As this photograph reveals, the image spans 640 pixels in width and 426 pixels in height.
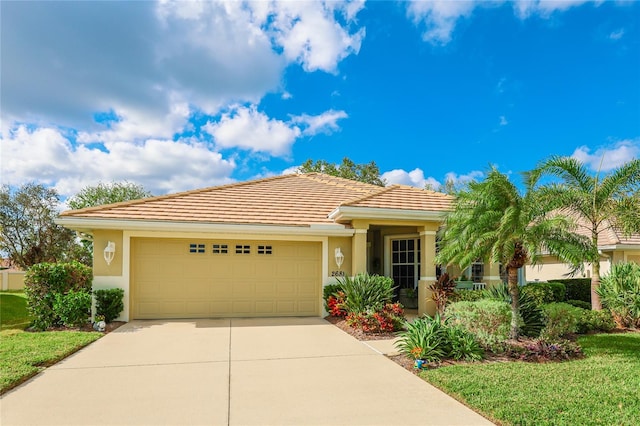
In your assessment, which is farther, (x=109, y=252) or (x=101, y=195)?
(x=101, y=195)

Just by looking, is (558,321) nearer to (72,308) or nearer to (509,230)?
(509,230)

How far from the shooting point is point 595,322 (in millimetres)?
10375

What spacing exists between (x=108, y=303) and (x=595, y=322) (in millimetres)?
12963

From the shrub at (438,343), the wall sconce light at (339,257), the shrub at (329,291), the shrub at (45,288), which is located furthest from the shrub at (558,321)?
the shrub at (45,288)

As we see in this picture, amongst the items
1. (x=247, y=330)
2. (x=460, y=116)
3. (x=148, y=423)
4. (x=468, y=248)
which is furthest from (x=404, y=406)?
(x=460, y=116)

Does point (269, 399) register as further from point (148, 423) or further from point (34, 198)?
point (34, 198)

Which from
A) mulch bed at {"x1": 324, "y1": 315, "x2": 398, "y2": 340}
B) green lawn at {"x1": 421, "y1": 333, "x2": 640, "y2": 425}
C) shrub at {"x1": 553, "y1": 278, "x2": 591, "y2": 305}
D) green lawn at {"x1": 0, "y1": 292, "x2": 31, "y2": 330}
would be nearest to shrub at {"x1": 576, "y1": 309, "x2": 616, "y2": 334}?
green lawn at {"x1": 421, "y1": 333, "x2": 640, "y2": 425}

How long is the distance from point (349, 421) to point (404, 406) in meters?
0.88

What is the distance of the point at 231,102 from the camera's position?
14023 millimetres

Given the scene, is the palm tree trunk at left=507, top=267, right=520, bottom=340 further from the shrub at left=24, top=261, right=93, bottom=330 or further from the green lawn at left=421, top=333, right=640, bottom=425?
the shrub at left=24, top=261, right=93, bottom=330

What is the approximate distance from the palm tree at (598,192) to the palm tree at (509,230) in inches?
151

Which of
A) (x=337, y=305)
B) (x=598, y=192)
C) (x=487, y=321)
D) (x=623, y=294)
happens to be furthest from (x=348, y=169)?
(x=487, y=321)

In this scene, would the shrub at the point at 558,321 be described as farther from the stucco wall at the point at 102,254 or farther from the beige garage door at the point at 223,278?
the stucco wall at the point at 102,254

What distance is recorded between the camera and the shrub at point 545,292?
1284 cm
